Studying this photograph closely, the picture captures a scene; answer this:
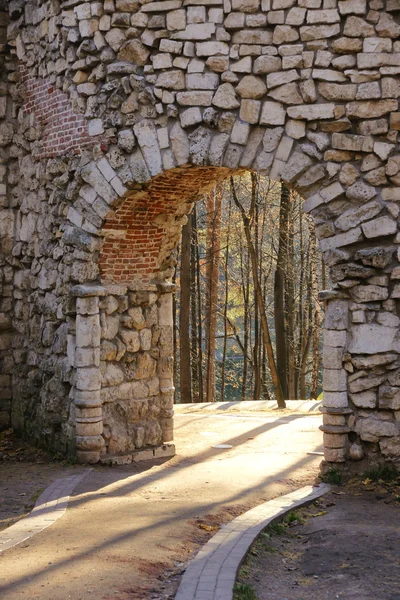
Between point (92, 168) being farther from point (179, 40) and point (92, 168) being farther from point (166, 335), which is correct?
point (166, 335)

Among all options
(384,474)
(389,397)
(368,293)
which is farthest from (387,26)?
(384,474)

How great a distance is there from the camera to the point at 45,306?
412 inches

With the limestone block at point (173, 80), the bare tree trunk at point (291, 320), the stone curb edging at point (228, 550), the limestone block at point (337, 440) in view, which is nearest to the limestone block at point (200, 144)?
the limestone block at point (173, 80)

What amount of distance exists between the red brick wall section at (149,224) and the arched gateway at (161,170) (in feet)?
0.09

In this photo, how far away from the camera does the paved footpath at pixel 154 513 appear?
5492 millimetres

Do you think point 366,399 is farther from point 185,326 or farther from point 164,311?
point 185,326

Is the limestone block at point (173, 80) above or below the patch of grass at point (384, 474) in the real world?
above

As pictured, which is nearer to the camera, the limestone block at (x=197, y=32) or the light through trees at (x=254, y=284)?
the limestone block at (x=197, y=32)

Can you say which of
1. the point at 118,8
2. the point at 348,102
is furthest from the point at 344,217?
the point at 118,8

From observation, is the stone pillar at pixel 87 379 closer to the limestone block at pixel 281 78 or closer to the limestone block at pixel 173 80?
the limestone block at pixel 173 80

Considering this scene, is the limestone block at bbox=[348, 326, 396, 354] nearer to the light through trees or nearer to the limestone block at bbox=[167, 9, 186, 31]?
the limestone block at bbox=[167, 9, 186, 31]

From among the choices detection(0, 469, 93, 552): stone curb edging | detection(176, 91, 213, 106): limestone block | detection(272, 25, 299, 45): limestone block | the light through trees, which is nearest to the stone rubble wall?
detection(0, 469, 93, 552): stone curb edging

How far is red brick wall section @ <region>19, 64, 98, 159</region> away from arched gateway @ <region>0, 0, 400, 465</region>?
0.03m

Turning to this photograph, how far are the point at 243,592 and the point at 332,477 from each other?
321 centimetres
